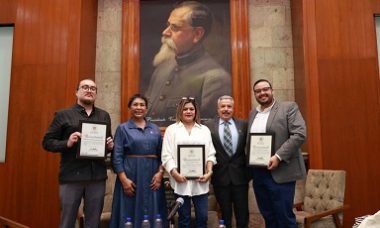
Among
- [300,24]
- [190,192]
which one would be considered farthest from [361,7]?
[190,192]

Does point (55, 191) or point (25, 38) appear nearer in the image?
point (55, 191)

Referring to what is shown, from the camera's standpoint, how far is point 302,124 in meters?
2.83

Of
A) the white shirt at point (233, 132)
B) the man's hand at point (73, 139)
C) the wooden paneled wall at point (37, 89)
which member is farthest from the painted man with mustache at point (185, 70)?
the man's hand at point (73, 139)

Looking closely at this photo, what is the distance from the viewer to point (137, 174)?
2.83 meters

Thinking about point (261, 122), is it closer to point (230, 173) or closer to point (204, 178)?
point (230, 173)

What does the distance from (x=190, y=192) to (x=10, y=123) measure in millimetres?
2710

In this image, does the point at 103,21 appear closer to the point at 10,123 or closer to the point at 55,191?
the point at 10,123

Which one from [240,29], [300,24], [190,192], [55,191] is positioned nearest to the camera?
[190,192]

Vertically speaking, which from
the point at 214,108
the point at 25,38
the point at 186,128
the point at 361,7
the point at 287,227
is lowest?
the point at 287,227

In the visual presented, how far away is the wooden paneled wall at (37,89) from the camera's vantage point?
13.5 ft

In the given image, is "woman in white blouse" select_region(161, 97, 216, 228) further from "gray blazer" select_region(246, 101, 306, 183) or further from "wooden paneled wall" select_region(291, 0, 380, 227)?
"wooden paneled wall" select_region(291, 0, 380, 227)

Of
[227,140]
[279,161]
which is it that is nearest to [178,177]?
[227,140]

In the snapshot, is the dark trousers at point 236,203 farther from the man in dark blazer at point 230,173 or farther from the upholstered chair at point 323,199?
the upholstered chair at point 323,199

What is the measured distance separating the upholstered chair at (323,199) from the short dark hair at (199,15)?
2359 millimetres
